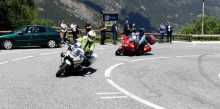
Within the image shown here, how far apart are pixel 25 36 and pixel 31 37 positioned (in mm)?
377

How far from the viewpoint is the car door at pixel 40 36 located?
18234 millimetres

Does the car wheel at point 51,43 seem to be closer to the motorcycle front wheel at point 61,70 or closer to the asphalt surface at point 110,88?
the asphalt surface at point 110,88

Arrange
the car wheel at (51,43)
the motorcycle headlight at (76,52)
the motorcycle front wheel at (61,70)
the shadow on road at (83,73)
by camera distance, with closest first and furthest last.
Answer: the motorcycle front wheel at (61,70), the motorcycle headlight at (76,52), the shadow on road at (83,73), the car wheel at (51,43)

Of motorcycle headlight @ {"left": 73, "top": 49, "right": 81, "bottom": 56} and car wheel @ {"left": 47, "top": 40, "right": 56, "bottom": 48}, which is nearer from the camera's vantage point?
motorcycle headlight @ {"left": 73, "top": 49, "right": 81, "bottom": 56}

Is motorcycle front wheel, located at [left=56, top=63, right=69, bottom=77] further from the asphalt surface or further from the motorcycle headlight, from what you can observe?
the motorcycle headlight

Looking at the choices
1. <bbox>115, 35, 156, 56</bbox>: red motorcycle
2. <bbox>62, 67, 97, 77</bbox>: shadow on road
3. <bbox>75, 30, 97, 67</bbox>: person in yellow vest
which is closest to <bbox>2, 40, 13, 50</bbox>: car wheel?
<bbox>115, 35, 156, 56</bbox>: red motorcycle

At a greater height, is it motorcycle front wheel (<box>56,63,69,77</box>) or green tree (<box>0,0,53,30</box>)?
green tree (<box>0,0,53,30</box>)

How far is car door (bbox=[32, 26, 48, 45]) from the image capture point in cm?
1823

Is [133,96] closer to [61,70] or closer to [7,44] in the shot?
[61,70]

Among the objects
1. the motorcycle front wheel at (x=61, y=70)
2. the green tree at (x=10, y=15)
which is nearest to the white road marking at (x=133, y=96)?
the motorcycle front wheel at (x=61, y=70)

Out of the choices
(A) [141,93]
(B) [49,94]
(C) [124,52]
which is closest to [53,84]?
(B) [49,94]

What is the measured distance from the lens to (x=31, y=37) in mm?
18031

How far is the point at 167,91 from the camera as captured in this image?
705 cm

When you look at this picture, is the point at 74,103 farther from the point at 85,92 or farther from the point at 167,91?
the point at 167,91
